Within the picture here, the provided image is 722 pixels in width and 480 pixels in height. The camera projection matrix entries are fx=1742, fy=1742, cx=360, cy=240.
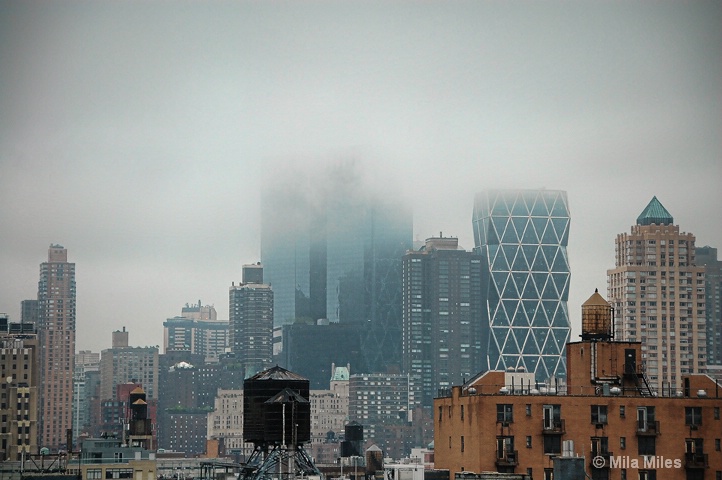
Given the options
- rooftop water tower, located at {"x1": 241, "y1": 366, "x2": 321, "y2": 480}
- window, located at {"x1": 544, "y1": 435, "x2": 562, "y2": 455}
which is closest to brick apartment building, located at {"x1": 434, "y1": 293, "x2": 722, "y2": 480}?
window, located at {"x1": 544, "y1": 435, "x2": 562, "y2": 455}

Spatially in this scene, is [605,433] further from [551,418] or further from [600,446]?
[551,418]

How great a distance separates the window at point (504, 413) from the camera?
287 feet

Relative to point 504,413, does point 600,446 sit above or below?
below

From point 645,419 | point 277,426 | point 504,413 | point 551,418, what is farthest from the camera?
point 277,426

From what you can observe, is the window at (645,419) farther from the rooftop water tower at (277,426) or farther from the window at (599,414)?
the rooftop water tower at (277,426)

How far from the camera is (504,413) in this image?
8756 centimetres

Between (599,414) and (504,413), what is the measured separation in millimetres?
4785

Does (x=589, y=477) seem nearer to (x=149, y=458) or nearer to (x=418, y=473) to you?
(x=418, y=473)

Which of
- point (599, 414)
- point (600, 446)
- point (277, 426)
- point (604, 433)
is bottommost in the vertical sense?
point (600, 446)

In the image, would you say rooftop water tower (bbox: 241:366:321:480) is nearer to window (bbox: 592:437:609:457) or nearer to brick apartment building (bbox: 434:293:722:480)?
brick apartment building (bbox: 434:293:722:480)

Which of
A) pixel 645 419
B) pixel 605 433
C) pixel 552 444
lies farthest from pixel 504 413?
pixel 645 419

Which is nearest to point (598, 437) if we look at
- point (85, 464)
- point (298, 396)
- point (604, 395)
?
point (604, 395)

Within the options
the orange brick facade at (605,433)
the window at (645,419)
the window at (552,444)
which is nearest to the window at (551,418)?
the orange brick facade at (605,433)

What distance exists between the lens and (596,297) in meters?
98.9
